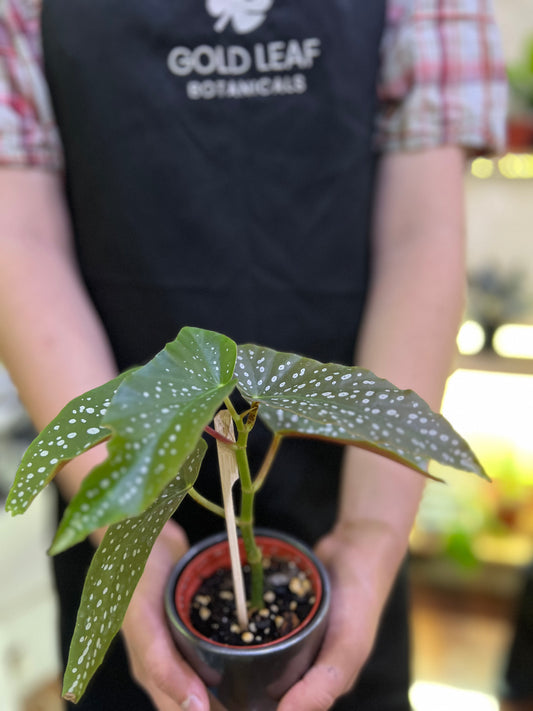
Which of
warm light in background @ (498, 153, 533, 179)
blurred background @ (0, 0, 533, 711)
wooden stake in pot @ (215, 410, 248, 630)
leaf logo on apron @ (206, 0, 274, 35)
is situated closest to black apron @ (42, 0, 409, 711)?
leaf logo on apron @ (206, 0, 274, 35)

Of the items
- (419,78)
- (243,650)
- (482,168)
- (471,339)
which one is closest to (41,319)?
(243,650)

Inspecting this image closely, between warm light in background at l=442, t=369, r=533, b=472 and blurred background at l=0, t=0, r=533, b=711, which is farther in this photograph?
warm light in background at l=442, t=369, r=533, b=472

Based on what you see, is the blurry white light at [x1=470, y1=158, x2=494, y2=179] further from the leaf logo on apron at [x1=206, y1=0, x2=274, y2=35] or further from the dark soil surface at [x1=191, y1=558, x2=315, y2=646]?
the dark soil surface at [x1=191, y1=558, x2=315, y2=646]

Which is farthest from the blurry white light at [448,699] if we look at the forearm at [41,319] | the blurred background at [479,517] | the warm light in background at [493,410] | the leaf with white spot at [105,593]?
the leaf with white spot at [105,593]

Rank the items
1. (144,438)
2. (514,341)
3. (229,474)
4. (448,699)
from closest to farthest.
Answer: (144,438) < (229,474) < (514,341) < (448,699)

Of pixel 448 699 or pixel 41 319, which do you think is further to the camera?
pixel 448 699

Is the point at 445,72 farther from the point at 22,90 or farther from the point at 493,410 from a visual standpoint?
the point at 493,410

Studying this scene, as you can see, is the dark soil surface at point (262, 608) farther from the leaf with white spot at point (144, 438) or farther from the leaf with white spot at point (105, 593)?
the leaf with white spot at point (144, 438)

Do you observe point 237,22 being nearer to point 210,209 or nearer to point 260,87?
point 260,87
